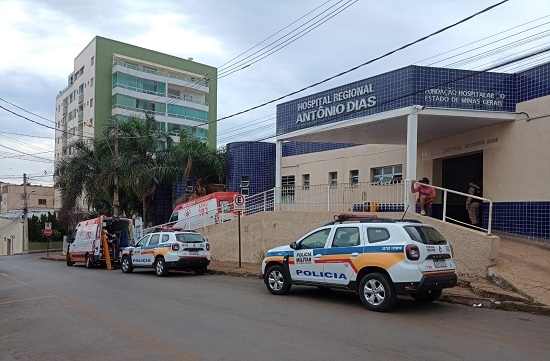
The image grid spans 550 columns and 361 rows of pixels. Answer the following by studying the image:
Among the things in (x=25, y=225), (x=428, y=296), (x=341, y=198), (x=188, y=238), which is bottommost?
(x=25, y=225)

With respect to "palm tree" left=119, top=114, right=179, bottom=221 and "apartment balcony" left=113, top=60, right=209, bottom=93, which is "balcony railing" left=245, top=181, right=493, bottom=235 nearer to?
"palm tree" left=119, top=114, right=179, bottom=221

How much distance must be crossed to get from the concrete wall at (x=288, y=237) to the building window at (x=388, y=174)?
207 inches

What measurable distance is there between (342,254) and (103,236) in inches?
609

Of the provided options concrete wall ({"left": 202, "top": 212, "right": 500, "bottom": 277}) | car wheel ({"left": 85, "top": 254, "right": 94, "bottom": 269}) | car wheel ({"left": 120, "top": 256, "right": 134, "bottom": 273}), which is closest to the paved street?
concrete wall ({"left": 202, "top": 212, "right": 500, "bottom": 277})

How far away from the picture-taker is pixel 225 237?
2134 centimetres

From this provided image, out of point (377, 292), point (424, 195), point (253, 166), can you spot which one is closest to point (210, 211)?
point (253, 166)

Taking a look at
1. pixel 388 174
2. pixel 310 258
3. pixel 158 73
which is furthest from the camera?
pixel 158 73

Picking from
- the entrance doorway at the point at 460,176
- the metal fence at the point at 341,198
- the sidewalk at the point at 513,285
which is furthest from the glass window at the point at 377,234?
→ the entrance doorway at the point at 460,176

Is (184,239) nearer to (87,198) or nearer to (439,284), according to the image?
(439,284)

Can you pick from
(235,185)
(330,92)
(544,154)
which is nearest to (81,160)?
(235,185)

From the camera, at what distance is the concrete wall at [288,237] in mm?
11734

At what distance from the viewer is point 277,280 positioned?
37.4 feet

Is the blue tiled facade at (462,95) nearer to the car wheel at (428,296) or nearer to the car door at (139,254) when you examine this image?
the car wheel at (428,296)

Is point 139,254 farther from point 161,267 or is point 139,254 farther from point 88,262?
point 88,262
